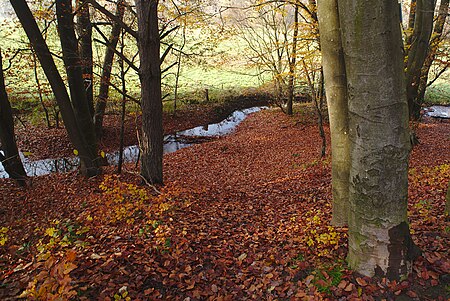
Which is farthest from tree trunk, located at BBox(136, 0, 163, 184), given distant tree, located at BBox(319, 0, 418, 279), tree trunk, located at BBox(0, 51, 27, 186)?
distant tree, located at BBox(319, 0, 418, 279)

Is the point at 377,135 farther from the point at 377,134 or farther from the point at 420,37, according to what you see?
the point at 420,37

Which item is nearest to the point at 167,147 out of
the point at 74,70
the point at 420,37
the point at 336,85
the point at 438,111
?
the point at 74,70

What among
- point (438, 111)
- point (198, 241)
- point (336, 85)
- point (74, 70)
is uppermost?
point (74, 70)

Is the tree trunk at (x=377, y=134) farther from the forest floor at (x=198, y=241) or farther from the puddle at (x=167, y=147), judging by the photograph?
A: the puddle at (x=167, y=147)

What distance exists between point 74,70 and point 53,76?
2.13 m

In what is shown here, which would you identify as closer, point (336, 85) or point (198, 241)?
point (336, 85)

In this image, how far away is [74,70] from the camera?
888cm

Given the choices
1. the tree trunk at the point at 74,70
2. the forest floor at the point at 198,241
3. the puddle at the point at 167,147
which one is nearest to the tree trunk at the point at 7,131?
the forest floor at the point at 198,241

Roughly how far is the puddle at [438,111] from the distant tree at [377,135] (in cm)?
2074

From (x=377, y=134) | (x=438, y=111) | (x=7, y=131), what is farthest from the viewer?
(x=438, y=111)

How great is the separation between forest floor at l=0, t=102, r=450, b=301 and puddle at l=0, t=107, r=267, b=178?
160 inches

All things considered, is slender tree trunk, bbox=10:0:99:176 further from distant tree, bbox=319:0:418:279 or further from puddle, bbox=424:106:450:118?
puddle, bbox=424:106:450:118

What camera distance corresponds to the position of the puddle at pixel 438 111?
64.8 feet

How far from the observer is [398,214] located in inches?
106
